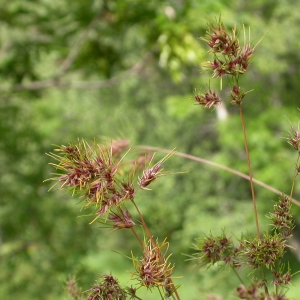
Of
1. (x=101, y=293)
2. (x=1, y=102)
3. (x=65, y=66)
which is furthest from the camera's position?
(x=1, y=102)

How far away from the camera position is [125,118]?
42.8ft

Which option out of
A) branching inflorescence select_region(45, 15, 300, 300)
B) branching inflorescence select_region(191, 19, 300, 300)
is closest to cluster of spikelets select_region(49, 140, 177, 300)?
branching inflorescence select_region(45, 15, 300, 300)

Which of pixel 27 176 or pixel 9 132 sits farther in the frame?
pixel 27 176

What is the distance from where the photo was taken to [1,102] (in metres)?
5.69

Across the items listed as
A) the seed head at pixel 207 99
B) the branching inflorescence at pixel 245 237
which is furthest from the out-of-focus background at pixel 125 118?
the seed head at pixel 207 99

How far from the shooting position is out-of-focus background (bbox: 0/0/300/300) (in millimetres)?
3721

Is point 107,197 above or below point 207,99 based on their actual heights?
below

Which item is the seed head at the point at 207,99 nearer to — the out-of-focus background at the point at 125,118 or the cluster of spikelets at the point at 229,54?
the cluster of spikelets at the point at 229,54

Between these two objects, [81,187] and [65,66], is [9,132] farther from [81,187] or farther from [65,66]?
[81,187]

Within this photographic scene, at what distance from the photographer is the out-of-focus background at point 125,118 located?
372 cm

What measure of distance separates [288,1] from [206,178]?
4814 millimetres

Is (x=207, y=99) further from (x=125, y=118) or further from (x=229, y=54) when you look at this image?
(x=125, y=118)

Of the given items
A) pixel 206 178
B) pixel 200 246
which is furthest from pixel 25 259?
pixel 206 178

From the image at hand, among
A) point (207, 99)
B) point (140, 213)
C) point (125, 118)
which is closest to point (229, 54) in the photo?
point (207, 99)
